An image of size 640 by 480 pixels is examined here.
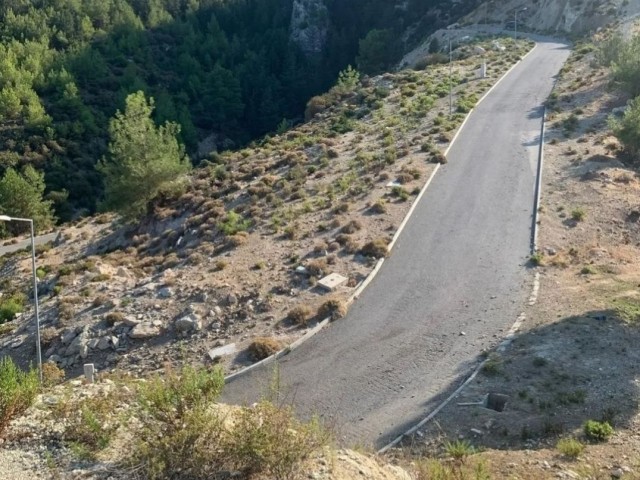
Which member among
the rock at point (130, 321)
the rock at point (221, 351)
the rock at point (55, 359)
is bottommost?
the rock at point (55, 359)

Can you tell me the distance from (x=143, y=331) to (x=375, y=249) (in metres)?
9.21

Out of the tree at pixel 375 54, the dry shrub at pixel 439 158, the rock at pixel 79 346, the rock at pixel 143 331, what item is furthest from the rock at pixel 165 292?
the tree at pixel 375 54

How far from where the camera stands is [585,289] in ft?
66.6

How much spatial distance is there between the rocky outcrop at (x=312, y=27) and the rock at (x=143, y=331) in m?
97.5

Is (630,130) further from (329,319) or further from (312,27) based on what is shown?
(312,27)

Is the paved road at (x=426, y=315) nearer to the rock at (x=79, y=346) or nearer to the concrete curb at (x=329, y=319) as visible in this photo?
the concrete curb at (x=329, y=319)

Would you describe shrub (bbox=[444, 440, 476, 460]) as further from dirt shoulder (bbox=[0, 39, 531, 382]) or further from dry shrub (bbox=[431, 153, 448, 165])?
dry shrub (bbox=[431, 153, 448, 165])

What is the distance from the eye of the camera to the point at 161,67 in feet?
332

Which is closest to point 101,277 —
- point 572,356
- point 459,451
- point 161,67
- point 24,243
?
point 572,356

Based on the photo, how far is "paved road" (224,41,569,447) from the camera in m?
16.0

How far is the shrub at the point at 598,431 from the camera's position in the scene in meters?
12.9

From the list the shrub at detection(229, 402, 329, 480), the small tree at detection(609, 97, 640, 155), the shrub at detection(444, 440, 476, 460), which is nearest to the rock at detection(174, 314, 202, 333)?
the shrub at detection(444, 440, 476, 460)

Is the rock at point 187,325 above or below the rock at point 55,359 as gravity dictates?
above

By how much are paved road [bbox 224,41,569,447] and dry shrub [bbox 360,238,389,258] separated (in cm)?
56
